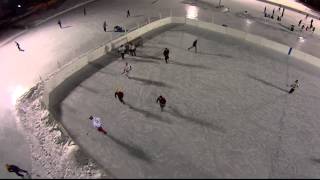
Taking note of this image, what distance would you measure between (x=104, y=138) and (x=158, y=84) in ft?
19.6

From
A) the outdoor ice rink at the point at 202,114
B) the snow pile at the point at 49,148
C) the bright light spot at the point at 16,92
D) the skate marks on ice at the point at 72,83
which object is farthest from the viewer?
the bright light spot at the point at 16,92

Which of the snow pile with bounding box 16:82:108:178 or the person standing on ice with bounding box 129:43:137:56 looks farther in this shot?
the person standing on ice with bounding box 129:43:137:56

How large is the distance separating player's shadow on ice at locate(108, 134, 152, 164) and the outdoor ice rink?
0.17 feet

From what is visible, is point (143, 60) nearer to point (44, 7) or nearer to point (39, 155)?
point (39, 155)

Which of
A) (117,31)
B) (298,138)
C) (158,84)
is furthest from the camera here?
(117,31)

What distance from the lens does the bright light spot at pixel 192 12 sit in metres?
32.0

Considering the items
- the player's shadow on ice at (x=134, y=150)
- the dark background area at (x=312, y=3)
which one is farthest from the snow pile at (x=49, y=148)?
the dark background area at (x=312, y=3)

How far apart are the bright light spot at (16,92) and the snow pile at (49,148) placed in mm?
657

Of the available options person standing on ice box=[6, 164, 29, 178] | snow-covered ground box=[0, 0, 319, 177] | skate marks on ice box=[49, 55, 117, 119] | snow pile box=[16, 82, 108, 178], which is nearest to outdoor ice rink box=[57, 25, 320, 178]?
skate marks on ice box=[49, 55, 117, 119]

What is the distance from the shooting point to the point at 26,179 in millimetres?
15812

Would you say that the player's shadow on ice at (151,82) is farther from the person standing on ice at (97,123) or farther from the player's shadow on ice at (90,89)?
the person standing on ice at (97,123)

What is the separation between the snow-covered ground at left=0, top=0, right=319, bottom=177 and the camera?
19.3 metres

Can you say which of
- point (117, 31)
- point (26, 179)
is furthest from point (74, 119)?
point (117, 31)

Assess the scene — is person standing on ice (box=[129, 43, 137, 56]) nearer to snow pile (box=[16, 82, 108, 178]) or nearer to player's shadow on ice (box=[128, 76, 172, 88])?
player's shadow on ice (box=[128, 76, 172, 88])
